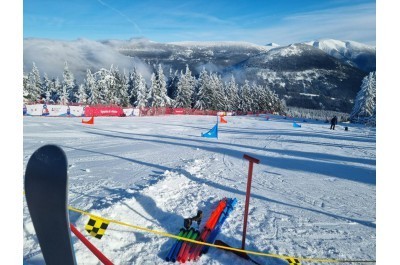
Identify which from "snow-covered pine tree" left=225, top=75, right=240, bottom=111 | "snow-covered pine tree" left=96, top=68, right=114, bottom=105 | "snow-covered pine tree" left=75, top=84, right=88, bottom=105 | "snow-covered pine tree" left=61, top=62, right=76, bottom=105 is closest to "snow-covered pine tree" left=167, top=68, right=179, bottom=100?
"snow-covered pine tree" left=225, top=75, right=240, bottom=111

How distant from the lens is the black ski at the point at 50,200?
2.22 meters

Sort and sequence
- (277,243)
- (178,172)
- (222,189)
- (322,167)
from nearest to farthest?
(277,243), (222,189), (178,172), (322,167)

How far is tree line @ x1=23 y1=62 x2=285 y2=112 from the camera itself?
53.8 meters

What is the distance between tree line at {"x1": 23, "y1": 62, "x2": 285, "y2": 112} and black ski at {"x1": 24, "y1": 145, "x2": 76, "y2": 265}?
55.0 meters

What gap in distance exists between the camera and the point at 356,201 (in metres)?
7.33

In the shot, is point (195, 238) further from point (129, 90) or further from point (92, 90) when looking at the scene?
point (129, 90)

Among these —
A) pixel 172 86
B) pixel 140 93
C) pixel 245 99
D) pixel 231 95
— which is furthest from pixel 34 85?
pixel 245 99

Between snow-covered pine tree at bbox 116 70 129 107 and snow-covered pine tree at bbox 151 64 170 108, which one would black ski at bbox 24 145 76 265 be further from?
snow-covered pine tree at bbox 116 70 129 107

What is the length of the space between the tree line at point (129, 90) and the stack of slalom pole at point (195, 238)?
172 feet

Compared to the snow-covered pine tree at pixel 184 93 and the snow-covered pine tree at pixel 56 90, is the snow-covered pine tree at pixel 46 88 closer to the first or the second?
the snow-covered pine tree at pixel 56 90

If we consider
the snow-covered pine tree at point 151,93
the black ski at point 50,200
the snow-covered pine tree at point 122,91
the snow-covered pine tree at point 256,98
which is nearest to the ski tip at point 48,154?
the black ski at point 50,200
